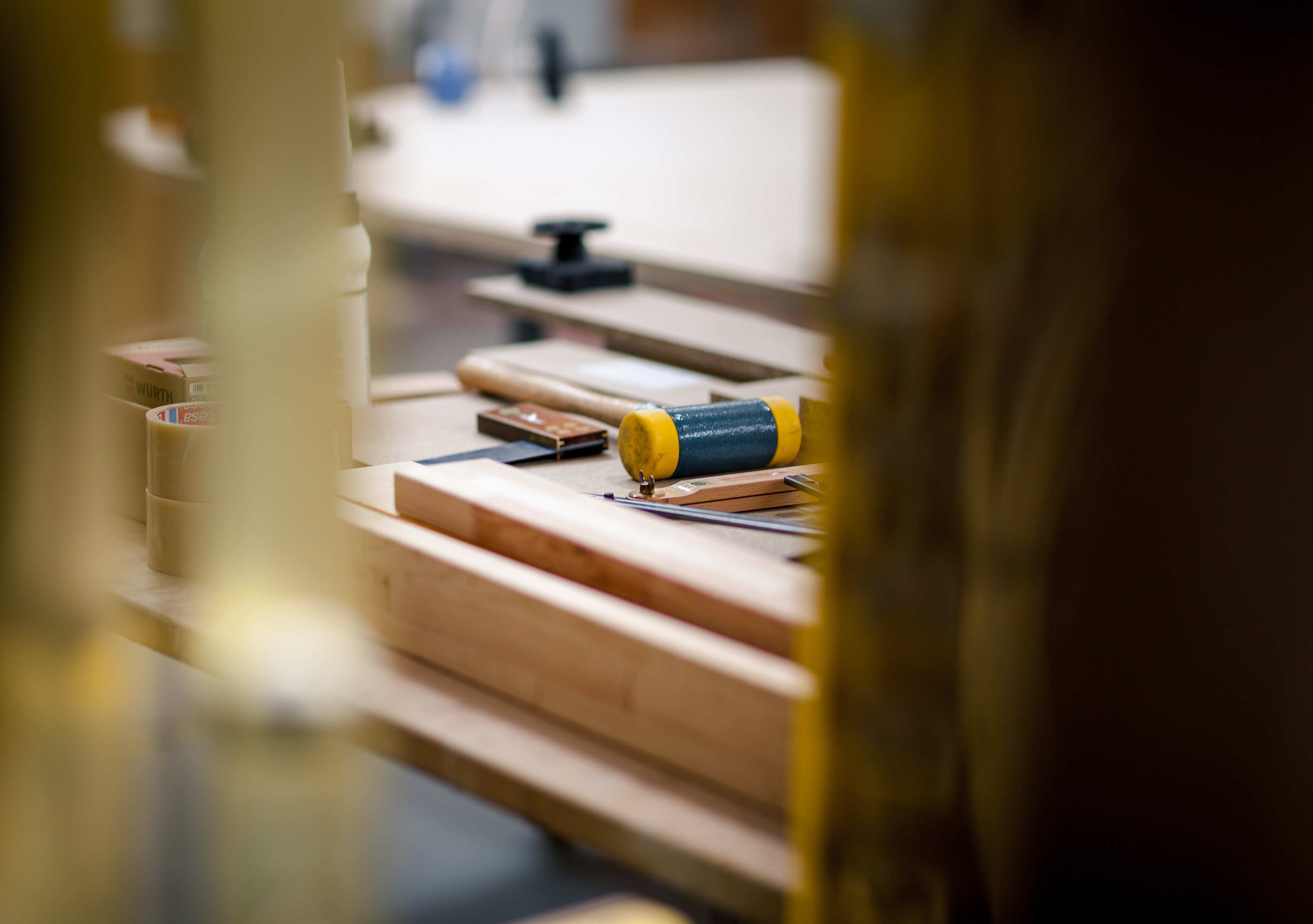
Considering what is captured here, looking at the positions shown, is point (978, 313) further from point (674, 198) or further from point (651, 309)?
point (674, 198)

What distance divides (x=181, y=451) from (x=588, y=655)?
1.36 ft

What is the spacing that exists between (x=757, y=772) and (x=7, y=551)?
1.68 ft

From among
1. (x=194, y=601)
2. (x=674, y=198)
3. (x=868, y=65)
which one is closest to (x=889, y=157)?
(x=868, y=65)

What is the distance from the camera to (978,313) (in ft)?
1.96

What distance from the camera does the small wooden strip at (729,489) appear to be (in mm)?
1284

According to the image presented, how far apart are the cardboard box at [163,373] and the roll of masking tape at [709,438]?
0.40 meters

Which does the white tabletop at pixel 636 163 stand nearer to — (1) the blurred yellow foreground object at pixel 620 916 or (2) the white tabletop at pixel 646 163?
(2) the white tabletop at pixel 646 163

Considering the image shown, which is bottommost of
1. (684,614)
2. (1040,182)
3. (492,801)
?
(492,801)

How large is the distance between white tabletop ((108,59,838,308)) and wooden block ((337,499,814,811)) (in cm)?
95

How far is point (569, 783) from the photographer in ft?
2.81

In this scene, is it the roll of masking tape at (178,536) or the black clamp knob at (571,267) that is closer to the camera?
the roll of masking tape at (178,536)

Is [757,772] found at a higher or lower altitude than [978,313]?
lower

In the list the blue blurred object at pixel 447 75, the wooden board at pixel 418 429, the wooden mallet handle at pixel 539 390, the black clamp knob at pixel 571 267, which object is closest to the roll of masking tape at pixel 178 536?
the wooden board at pixel 418 429

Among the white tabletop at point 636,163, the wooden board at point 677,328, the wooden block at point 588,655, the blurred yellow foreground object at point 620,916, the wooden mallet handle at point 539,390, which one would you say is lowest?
the blurred yellow foreground object at point 620,916
